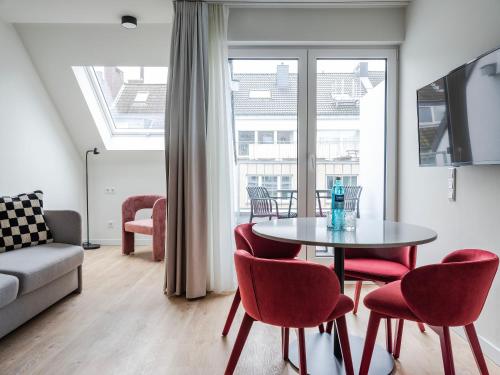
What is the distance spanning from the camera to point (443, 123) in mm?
2199

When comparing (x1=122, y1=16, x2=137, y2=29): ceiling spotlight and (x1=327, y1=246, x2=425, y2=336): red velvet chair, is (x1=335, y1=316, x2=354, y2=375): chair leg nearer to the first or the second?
(x1=327, y1=246, x2=425, y2=336): red velvet chair

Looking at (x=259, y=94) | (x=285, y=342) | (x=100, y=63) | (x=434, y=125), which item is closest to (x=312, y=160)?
(x=259, y=94)

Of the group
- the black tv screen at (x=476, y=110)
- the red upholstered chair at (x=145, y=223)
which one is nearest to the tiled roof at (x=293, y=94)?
the black tv screen at (x=476, y=110)

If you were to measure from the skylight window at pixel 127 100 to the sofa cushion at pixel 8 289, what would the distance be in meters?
2.63

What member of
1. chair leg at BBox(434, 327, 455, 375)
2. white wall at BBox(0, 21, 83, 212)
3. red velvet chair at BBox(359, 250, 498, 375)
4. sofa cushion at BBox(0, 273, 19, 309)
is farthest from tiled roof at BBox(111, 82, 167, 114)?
chair leg at BBox(434, 327, 455, 375)

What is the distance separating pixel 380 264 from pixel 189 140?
5.73ft

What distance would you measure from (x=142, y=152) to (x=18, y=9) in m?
2.00

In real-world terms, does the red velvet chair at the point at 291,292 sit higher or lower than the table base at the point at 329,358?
higher

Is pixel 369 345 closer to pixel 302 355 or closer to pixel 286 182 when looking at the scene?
pixel 302 355

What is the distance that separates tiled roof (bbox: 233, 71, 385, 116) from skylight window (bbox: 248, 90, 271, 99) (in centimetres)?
2

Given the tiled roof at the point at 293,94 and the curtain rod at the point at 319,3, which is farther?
the tiled roof at the point at 293,94

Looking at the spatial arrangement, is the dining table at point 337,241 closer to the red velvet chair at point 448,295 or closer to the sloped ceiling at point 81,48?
the red velvet chair at point 448,295

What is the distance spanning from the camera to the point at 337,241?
1.52m

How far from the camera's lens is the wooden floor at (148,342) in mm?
1880
